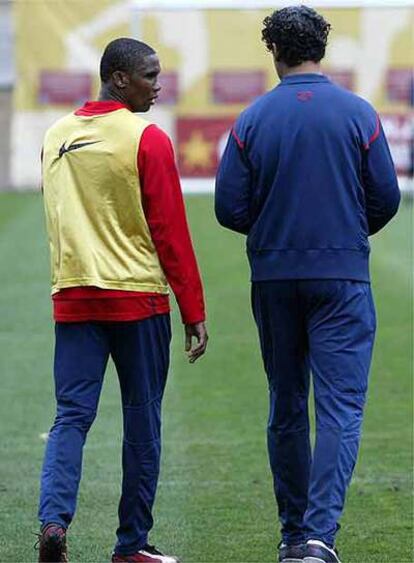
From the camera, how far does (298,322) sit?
5965 millimetres

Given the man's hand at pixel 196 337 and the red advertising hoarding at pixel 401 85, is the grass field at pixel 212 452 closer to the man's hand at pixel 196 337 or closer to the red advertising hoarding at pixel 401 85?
the man's hand at pixel 196 337

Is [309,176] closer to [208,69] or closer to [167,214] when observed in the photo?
[167,214]

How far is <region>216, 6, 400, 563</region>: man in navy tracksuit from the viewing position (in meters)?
5.80

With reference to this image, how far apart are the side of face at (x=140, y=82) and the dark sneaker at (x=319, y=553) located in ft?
5.59

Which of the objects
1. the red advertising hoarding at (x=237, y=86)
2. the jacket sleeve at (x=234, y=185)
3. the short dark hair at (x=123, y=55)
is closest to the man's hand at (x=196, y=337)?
the jacket sleeve at (x=234, y=185)

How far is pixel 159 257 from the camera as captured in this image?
589 cm

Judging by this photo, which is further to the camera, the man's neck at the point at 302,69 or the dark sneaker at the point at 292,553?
the dark sneaker at the point at 292,553

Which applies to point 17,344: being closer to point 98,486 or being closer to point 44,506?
point 98,486

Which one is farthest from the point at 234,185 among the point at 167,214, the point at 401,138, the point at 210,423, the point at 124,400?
the point at 401,138

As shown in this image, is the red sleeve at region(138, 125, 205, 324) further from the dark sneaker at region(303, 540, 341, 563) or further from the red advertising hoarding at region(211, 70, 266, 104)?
the red advertising hoarding at region(211, 70, 266, 104)

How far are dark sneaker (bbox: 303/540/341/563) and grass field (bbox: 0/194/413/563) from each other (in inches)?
31.7

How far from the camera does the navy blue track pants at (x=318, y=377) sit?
5777 mm

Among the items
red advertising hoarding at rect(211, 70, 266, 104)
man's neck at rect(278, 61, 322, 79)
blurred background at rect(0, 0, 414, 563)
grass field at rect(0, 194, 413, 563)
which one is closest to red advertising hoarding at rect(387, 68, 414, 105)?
blurred background at rect(0, 0, 414, 563)

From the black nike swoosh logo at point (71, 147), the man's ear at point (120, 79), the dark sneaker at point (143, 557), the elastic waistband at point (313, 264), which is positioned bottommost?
the dark sneaker at point (143, 557)
